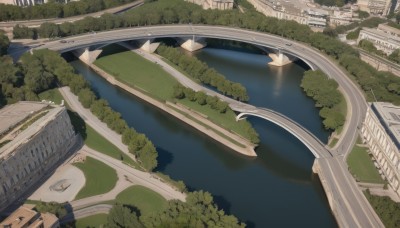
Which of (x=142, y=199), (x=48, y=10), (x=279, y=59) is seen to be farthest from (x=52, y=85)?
(x=279, y=59)

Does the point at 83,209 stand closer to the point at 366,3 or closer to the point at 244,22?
the point at 244,22

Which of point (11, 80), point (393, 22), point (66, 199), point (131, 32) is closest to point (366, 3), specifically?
point (393, 22)

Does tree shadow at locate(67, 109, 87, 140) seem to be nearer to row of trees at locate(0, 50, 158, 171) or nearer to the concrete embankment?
row of trees at locate(0, 50, 158, 171)

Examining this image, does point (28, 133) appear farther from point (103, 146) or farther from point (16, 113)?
point (103, 146)

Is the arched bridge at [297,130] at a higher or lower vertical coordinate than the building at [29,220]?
lower

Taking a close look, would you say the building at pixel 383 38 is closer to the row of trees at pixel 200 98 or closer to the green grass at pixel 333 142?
the green grass at pixel 333 142

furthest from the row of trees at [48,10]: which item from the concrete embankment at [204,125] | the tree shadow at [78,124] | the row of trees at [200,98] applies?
the row of trees at [200,98]
